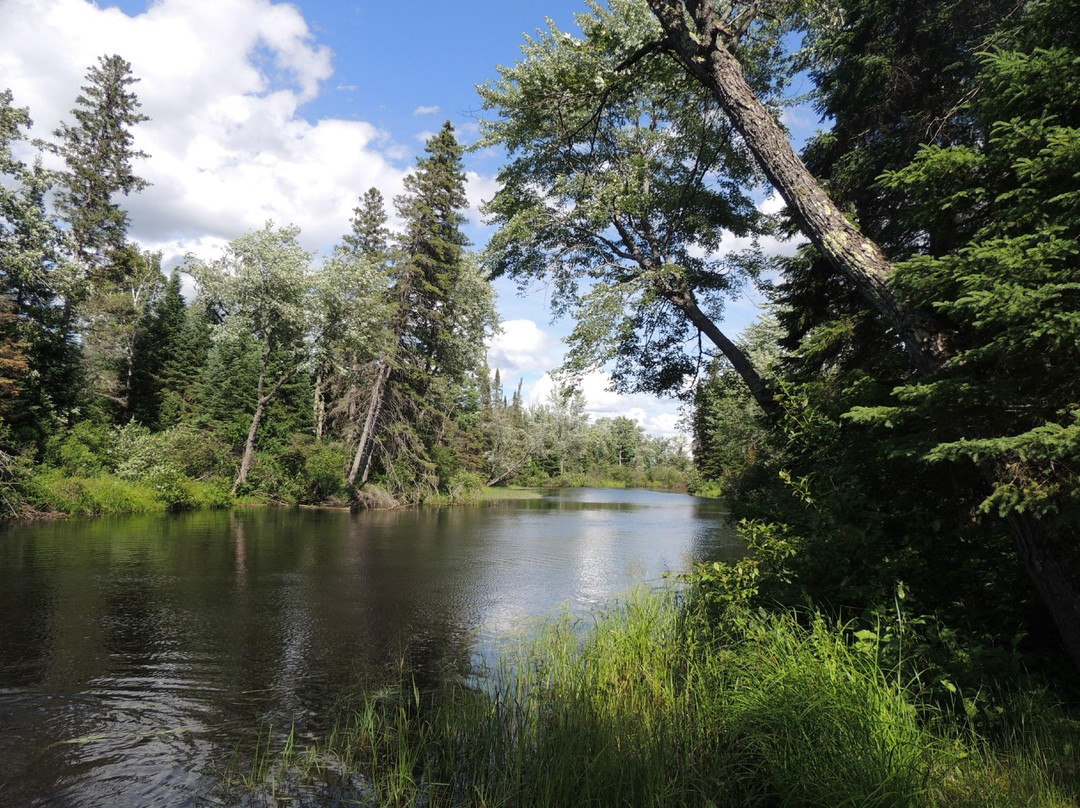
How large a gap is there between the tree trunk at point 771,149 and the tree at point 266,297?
2058 centimetres

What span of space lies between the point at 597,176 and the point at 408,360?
17931mm

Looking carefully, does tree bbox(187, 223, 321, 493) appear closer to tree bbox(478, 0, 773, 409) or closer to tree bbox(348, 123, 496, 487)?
tree bbox(348, 123, 496, 487)

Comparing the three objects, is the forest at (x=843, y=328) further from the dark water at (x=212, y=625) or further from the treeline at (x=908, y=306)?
the dark water at (x=212, y=625)

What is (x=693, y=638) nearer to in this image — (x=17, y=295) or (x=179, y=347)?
(x=17, y=295)

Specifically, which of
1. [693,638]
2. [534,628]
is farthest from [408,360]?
[693,638]

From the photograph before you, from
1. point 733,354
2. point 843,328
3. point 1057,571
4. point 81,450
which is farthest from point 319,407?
point 1057,571

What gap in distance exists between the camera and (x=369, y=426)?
82.3 ft

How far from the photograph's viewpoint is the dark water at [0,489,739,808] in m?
4.29

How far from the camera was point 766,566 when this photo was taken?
5262 millimetres

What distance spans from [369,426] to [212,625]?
58.7ft

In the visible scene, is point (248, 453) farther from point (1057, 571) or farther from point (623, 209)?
point (1057, 571)

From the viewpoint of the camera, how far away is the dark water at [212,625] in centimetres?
429

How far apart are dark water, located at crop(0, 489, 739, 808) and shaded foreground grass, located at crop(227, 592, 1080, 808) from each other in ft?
3.16

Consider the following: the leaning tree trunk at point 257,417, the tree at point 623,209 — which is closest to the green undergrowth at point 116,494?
the leaning tree trunk at point 257,417
